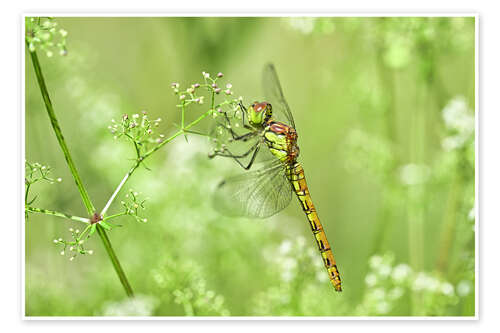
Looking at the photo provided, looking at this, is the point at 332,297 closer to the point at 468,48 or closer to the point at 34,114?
the point at 468,48

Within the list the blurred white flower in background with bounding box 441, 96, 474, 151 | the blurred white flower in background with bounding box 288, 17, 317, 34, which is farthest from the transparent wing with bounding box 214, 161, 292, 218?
the blurred white flower in background with bounding box 441, 96, 474, 151

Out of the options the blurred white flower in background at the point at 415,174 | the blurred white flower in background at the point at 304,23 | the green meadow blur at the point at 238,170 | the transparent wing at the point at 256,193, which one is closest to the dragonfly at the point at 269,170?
the transparent wing at the point at 256,193

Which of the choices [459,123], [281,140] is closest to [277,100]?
[281,140]

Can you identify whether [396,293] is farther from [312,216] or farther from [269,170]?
[269,170]

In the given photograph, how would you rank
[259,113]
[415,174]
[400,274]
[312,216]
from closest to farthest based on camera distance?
[259,113], [400,274], [312,216], [415,174]
